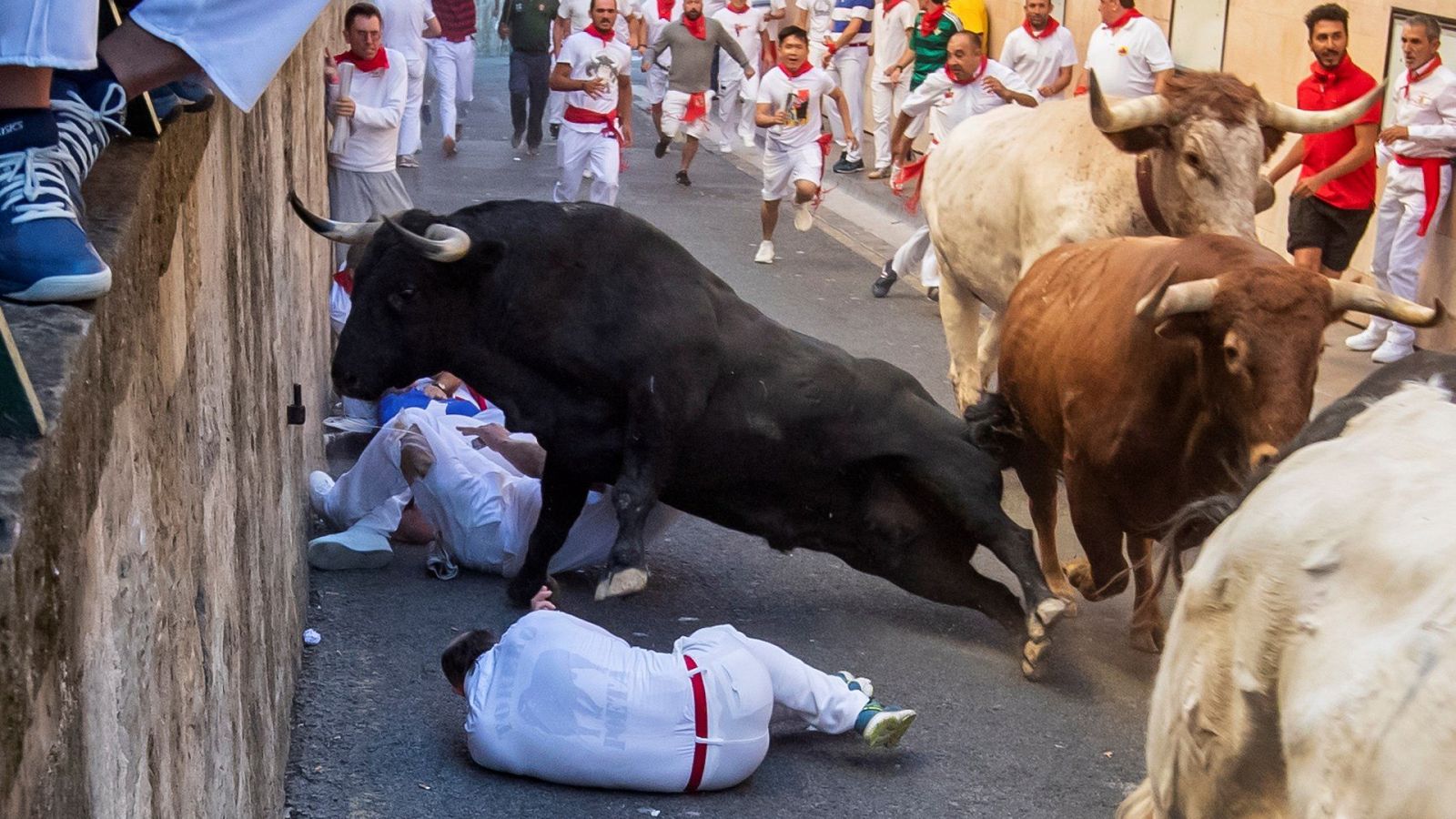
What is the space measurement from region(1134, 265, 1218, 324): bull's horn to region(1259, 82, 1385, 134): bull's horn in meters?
2.38

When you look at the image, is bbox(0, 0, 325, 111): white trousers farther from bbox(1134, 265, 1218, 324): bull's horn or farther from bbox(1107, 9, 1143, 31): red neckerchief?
bbox(1107, 9, 1143, 31): red neckerchief

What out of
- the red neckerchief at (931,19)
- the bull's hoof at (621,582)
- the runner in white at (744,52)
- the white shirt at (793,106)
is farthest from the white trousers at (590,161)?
the bull's hoof at (621,582)

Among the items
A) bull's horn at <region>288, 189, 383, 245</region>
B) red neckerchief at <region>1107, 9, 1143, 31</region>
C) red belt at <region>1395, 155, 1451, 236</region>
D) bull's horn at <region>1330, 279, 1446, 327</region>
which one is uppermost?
red neckerchief at <region>1107, 9, 1143, 31</region>

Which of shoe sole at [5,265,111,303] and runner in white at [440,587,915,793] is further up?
shoe sole at [5,265,111,303]

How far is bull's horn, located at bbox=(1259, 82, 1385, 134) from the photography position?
735 cm

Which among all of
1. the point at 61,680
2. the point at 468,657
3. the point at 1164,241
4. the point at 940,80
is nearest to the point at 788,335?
the point at 1164,241

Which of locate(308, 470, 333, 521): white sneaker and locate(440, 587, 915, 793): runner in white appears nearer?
locate(440, 587, 915, 793): runner in white

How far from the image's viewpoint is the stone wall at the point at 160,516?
181cm

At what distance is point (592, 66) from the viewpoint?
13.7 metres

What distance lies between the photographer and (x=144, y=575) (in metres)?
2.66

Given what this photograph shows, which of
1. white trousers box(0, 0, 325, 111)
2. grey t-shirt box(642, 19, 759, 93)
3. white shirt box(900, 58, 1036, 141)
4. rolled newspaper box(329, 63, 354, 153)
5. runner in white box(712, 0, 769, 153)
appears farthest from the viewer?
runner in white box(712, 0, 769, 153)

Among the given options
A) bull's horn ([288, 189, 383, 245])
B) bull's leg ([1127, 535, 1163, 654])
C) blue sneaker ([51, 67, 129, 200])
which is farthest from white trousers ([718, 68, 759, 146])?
blue sneaker ([51, 67, 129, 200])

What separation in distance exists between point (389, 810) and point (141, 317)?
262 cm

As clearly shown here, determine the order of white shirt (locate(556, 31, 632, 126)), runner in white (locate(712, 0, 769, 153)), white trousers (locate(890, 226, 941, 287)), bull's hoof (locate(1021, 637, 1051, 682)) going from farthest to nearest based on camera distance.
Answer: runner in white (locate(712, 0, 769, 153)) < white shirt (locate(556, 31, 632, 126)) < white trousers (locate(890, 226, 941, 287)) < bull's hoof (locate(1021, 637, 1051, 682))
